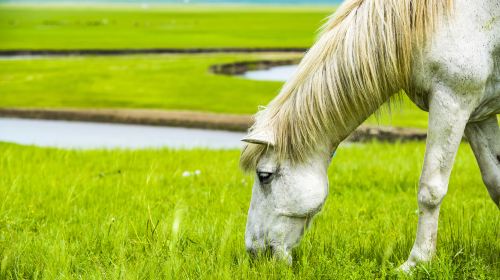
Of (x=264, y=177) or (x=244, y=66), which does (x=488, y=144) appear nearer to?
(x=264, y=177)

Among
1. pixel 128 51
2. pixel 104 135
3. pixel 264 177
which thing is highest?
pixel 264 177

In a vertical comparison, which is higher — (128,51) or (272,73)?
(272,73)

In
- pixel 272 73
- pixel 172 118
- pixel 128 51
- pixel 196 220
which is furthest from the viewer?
pixel 128 51

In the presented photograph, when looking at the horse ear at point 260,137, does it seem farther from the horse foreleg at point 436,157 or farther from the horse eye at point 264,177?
the horse foreleg at point 436,157

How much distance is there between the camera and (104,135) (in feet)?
44.4

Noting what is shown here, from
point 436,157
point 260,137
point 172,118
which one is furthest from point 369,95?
point 172,118

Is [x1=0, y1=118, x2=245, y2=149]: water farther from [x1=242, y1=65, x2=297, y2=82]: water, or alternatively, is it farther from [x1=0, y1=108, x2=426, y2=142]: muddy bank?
[x1=242, y1=65, x2=297, y2=82]: water

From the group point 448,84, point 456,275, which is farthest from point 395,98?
point 456,275

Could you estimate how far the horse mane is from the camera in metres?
3.92

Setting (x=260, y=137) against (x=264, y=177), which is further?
(x=264, y=177)

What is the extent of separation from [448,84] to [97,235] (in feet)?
8.36

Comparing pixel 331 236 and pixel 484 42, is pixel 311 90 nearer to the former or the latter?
pixel 484 42

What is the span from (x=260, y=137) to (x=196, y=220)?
1855 millimetres

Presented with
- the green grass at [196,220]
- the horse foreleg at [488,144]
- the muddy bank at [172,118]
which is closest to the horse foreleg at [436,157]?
the green grass at [196,220]
